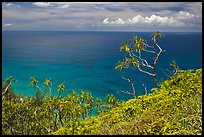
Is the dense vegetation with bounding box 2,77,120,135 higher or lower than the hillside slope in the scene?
lower

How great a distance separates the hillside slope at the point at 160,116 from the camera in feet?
10.1

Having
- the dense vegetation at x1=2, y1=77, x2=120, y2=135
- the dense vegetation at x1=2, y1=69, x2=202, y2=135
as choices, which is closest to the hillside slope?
the dense vegetation at x1=2, y1=69, x2=202, y2=135

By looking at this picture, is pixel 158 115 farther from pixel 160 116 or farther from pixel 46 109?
pixel 46 109

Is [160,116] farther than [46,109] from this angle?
No

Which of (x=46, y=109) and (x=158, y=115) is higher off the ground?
(x=158, y=115)

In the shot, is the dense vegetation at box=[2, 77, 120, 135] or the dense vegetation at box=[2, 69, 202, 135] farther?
the dense vegetation at box=[2, 77, 120, 135]

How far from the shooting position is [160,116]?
363cm

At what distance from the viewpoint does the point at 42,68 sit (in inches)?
1693

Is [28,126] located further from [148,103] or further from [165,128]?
[165,128]

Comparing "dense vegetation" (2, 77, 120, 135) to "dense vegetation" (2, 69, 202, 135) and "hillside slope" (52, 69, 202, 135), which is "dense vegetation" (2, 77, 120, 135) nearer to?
"dense vegetation" (2, 69, 202, 135)

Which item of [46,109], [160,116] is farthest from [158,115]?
[46,109]

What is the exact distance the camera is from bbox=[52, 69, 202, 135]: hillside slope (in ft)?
10.1

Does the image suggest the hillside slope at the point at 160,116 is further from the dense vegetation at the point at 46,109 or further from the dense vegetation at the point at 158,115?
the dense vegetation at the point at 46,109

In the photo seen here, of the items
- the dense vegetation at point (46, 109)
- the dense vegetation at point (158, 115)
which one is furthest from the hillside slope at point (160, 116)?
the dense vegetation at point (46, 109)
